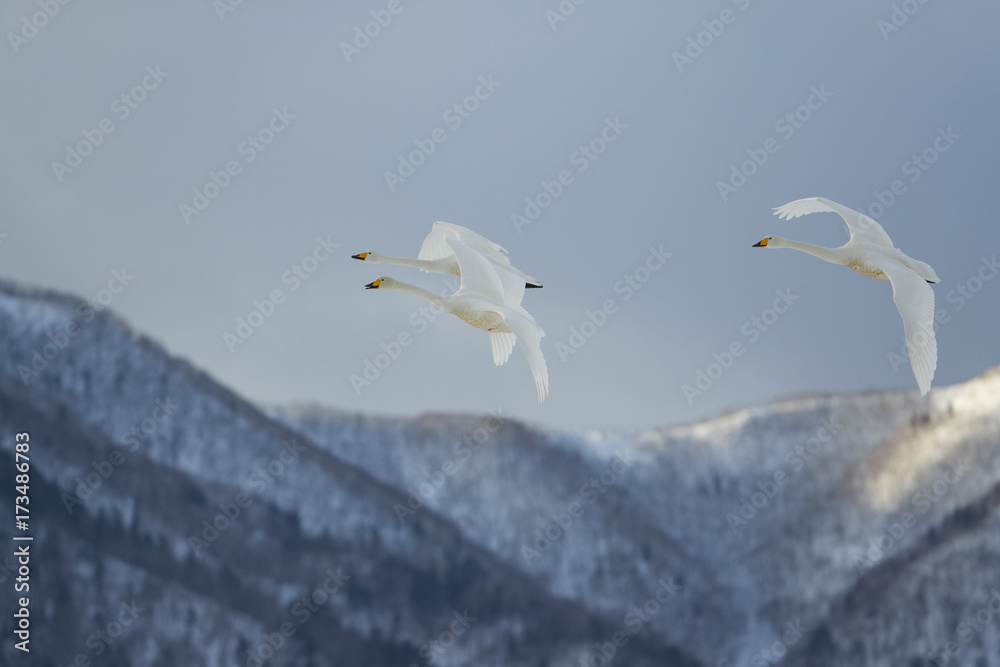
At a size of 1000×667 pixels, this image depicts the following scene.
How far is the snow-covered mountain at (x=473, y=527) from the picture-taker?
109625 millimetres

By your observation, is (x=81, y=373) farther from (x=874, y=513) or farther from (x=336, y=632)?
(x=874, y=513)

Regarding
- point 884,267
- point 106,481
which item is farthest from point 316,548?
point 884,267

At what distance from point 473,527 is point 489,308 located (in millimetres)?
118073

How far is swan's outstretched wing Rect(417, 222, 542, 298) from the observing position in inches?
930

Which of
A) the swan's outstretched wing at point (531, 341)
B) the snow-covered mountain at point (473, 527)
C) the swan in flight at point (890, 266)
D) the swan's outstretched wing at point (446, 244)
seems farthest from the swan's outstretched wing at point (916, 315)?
the snow-covered mountain at point (473, 527)

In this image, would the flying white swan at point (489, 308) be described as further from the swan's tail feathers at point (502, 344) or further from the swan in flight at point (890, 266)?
the swan in flight at point (890, 266)

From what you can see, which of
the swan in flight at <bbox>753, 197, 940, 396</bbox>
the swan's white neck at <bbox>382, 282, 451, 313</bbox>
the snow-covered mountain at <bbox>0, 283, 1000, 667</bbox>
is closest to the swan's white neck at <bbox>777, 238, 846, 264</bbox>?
the swan in flight at <bbox>753, 197, 940, 396</bbox>

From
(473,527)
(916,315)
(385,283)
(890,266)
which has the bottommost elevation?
(473,527)

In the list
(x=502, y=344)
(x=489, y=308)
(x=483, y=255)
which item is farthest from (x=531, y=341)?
(x=483, y=255)

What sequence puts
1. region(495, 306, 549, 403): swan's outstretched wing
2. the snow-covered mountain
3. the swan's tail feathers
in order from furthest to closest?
the snow-covered mountain
the swan's tail feathers
region(495, 306, 549, 403): swan's outstretched wing

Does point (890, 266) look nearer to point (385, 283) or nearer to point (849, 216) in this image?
point (849, 216)

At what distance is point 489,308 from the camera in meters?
19.9

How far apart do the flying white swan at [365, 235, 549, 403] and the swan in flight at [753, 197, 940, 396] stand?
505 centimetres

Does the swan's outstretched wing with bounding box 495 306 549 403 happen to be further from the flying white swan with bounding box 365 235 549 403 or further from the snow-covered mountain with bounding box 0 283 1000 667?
the snow-covered mountain with bounding box 0 283 1000 667
